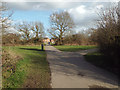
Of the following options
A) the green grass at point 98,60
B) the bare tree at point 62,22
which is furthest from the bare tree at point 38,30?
the green grass at point 98,60

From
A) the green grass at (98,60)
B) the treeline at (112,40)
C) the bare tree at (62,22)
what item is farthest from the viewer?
the bare tree at (62,22)

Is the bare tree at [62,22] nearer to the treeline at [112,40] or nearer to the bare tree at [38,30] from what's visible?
the bare tree at [38,30]

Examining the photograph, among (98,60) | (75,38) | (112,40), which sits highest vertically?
(75,38)

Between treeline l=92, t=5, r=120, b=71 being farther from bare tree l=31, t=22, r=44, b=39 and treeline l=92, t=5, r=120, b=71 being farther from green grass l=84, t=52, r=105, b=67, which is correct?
bare tree l=31, t=22, r=44, b=39

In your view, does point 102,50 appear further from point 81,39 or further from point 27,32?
point 27,32

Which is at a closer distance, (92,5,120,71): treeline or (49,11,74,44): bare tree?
(92,5,120,71): treeline

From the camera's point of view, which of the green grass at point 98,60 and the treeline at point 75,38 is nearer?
the green grass at point 98,60

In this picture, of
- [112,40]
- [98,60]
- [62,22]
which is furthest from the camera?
[62,22]

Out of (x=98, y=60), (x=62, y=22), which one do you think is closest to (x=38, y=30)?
(x=62, y=22)

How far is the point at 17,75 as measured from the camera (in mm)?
4973

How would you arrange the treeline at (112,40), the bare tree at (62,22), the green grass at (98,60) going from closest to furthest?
the treeline at (112,40) < the green grass at (98,60) < the bare tree at (62,22)

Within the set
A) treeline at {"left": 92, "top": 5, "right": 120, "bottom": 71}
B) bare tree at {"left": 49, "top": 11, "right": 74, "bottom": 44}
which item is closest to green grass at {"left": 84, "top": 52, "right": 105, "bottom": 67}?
treeline at {"left": 92, "top": 5, "right": 120, "bottom": 71}

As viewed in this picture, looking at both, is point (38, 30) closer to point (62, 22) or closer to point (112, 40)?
point (62, 22)

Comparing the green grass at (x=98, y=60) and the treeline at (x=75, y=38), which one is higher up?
the treeline at (x=75, y=38)
